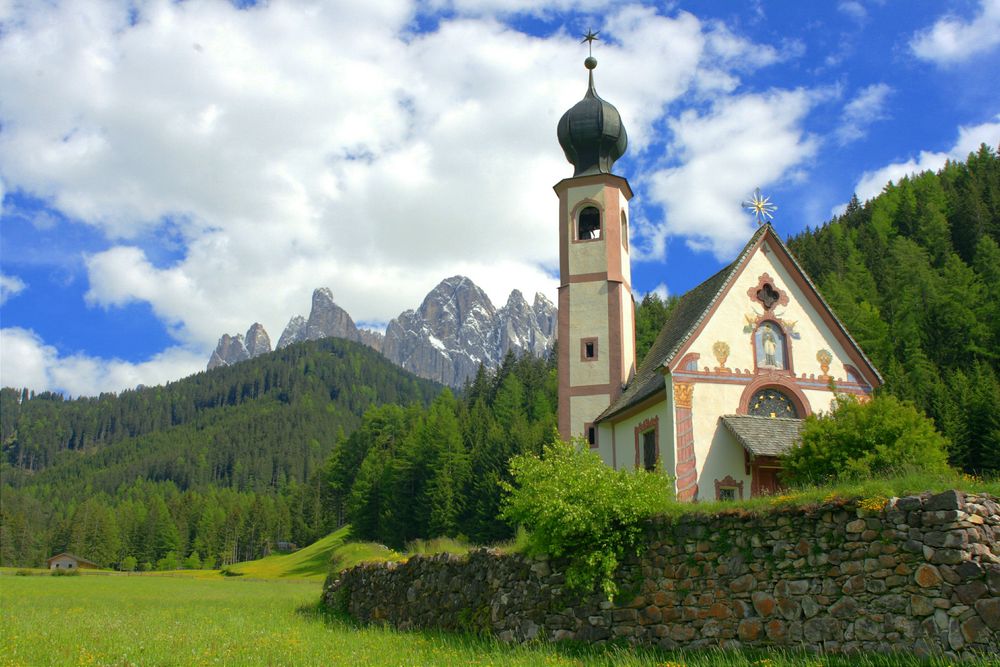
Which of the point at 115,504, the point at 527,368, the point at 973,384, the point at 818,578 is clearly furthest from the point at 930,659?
the point at 115,504

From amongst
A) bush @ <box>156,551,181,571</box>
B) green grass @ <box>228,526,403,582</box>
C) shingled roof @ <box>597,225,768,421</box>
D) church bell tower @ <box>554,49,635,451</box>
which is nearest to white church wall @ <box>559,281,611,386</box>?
church bell tower @ <box>554,49,635,451</box>

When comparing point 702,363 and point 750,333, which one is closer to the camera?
point 702,363

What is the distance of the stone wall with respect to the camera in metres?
11.6

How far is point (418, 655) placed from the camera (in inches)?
600

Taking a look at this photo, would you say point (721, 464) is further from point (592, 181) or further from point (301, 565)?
point (301, 565)

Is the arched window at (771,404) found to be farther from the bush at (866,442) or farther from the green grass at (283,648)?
the green grass at (283,648)

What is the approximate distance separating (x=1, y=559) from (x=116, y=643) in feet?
446

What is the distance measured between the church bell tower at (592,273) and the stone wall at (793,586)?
16767mm

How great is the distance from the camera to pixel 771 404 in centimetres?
2925

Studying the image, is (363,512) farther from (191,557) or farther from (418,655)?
(418,655)

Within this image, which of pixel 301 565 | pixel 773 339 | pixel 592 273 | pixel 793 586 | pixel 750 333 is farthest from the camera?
pixel 301 565

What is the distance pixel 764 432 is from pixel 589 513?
13.7m

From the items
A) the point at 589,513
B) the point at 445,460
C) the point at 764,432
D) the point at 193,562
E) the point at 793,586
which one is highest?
the point at 445,460

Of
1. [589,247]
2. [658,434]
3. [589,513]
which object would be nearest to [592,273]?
[589,247]
